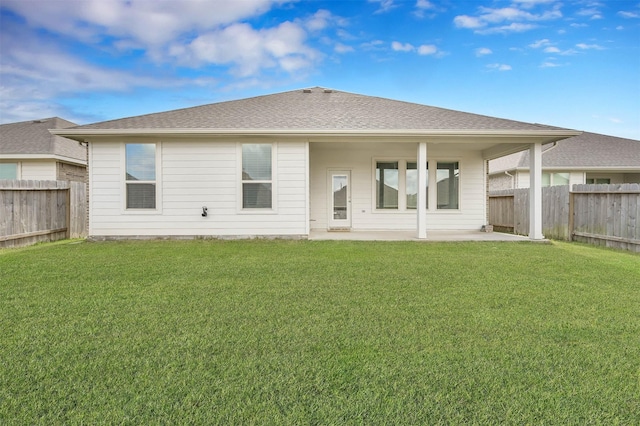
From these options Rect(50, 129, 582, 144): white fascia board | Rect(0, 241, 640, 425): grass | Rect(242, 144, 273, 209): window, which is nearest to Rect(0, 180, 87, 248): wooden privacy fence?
Rect(50, 129, 582, 144): white fascia board

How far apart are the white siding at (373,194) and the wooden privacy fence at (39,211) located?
7.39 m

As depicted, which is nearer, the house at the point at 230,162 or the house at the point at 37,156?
the house at the point at 230,162

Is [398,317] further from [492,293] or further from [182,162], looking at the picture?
[182,162]

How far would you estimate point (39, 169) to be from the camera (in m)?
15.0

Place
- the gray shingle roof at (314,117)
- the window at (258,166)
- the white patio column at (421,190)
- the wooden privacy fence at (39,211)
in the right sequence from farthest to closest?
the window at (258,166) → the white patio column at (421,190) → the gray shingle roof at (314,117) → the wooden privacy fence at (39,211)

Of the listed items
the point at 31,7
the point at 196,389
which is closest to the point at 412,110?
the point at 196,389

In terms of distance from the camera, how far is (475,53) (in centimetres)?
1494

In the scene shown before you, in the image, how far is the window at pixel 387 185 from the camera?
13.1 meters

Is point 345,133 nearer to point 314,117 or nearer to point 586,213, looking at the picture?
point 314,117

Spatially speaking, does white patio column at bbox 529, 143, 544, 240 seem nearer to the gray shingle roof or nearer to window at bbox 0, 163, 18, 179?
the gray shingle roof

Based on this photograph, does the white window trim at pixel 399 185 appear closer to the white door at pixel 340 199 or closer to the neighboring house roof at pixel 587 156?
the white door at pixel 340 199

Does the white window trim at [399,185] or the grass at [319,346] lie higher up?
the white window trim at [399,185]

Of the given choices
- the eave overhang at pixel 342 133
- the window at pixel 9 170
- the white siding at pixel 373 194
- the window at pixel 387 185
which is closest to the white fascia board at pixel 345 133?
the eave overhang at pixel 342 133

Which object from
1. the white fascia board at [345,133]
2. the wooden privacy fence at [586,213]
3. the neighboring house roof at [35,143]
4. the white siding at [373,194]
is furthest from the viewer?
the neighboring house roof at [35,143]
